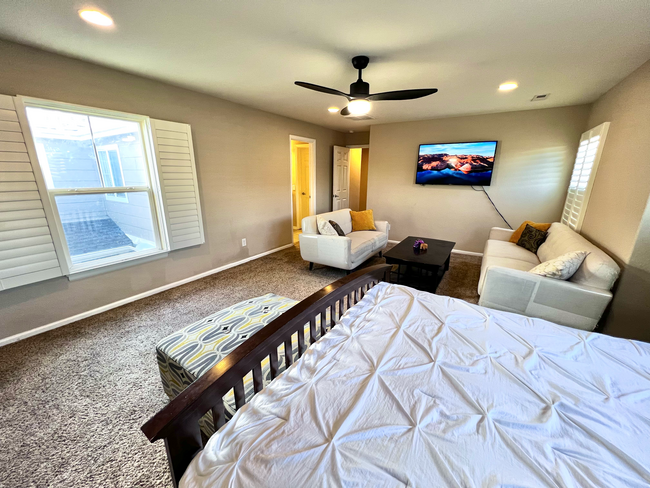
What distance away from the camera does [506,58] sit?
7.16 ft

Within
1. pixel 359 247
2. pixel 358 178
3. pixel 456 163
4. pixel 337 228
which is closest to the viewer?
pixel 359 247

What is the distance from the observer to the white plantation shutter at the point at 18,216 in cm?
197

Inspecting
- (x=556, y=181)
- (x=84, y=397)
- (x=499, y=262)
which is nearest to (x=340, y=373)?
(x=84, y=397)

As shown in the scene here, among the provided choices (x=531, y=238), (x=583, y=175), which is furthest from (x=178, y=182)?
(x=583, y=175)

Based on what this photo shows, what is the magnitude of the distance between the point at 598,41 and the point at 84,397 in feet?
14.4

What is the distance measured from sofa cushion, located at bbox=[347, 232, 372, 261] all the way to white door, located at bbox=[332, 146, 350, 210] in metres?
2.19

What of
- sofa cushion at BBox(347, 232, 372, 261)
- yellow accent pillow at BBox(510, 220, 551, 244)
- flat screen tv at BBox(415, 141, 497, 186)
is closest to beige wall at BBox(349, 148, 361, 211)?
flat screen tv at BBox(415, 141, 497, 186)

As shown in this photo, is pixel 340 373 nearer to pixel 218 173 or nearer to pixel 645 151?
pixel 645 151

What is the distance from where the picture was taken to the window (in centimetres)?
225

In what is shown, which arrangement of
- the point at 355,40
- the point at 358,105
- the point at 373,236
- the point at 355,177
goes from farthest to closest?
the point at 355,177 → the point at 373,236 → the point at 358,105 → the point at 355,40

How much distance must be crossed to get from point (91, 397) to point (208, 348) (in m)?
0.98

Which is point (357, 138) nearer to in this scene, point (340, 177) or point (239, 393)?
point (340, 177)

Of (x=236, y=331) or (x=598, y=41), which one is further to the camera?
(x=598, y=41)

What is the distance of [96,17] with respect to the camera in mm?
1650
